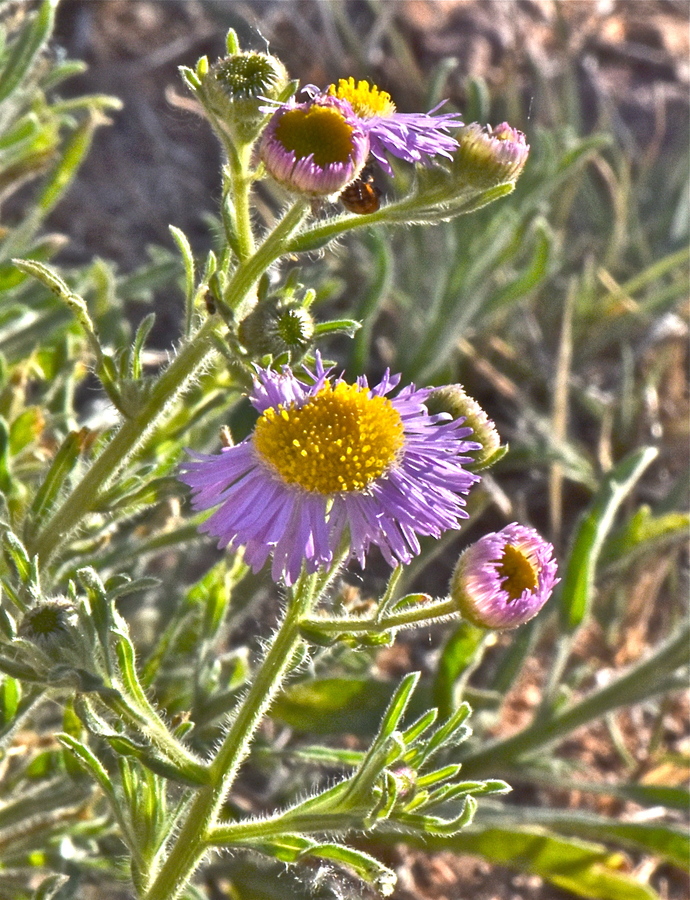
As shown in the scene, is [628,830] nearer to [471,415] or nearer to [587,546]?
[587,546]

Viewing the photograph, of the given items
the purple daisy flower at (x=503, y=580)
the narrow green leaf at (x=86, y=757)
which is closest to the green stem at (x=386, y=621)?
the purple daisy flower at (x=503, y=580)

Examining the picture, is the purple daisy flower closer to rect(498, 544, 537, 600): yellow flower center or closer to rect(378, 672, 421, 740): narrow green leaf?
rect(498, 544, 537, 600): yellow flower center

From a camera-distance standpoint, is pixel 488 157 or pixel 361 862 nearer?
pixel 361 862

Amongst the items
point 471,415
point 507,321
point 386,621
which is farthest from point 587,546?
point 507,321

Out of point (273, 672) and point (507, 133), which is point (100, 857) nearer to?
point (273, 672)

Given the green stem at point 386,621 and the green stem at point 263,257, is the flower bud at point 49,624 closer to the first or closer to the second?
the green stem at point 386,621

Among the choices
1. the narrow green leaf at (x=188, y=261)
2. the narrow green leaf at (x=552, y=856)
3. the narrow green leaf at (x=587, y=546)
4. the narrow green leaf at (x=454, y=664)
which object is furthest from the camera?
the narrow green leaf at (x=587, y=546)

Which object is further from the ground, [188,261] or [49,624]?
[188,261]
